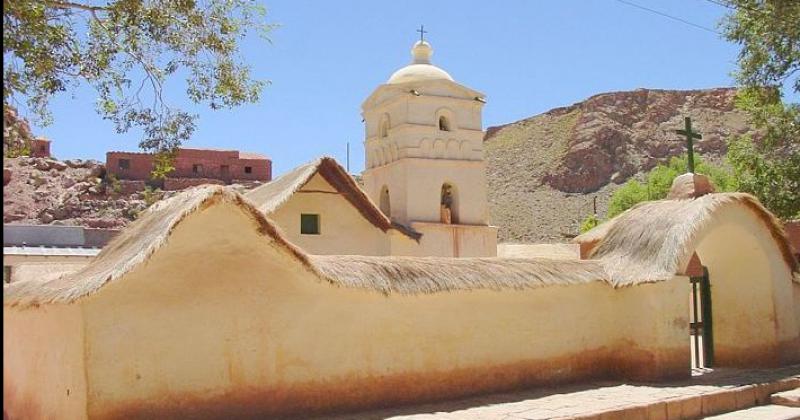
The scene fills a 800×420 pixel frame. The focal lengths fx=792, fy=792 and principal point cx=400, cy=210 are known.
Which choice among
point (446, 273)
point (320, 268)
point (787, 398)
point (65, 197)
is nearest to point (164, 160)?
point (320, 268)

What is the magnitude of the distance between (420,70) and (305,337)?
14.4m

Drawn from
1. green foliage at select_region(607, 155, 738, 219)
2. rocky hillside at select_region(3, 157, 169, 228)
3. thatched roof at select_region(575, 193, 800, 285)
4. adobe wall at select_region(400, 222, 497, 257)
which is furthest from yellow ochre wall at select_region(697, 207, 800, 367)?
rocky hillside at select_region(3, 157, 169, 228)

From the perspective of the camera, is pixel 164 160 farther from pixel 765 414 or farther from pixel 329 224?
pixel 329 224

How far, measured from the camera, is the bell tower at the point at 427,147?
21.5 metres

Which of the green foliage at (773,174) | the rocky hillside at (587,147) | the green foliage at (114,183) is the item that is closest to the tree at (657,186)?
the rocky hillside at (587,147)

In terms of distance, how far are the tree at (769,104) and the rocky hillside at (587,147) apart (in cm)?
4964

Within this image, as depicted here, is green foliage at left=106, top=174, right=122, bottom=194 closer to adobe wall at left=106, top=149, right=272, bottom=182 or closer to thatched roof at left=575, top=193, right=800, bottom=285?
adobe wall at left=106, top=149, right=272, bottom=182

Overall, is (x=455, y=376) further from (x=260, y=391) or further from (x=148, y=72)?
(x=148, y=72)

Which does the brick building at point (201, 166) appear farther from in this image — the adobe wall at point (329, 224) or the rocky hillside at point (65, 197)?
the adobe wall at point (329, 224)

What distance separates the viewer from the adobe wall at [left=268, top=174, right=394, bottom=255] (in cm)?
1920

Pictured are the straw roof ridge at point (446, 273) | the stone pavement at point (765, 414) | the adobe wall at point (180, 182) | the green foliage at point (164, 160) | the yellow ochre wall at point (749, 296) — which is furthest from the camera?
the adobe wall at point (180, 182)

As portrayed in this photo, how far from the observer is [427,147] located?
854 inches

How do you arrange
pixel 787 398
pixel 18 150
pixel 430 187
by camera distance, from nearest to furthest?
pixel 18 150, pixel 787 398, pixel 430 187

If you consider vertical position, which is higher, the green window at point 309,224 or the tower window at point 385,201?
the tower window at point 385,201
